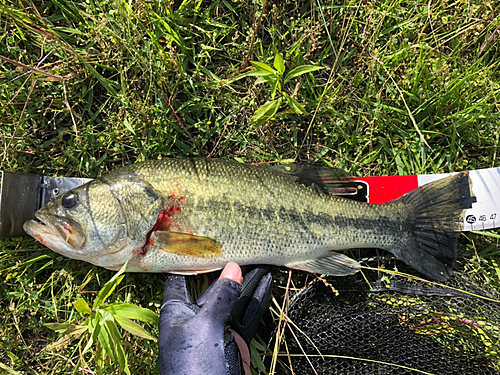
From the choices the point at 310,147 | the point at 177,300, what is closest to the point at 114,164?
the point at 177,300

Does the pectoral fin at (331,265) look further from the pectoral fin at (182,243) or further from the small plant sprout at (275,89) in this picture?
the small plant sprout at (275,89)

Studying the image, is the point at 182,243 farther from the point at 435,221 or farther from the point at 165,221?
the point at 435,221

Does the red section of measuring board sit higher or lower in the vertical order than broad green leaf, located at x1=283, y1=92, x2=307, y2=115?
lower

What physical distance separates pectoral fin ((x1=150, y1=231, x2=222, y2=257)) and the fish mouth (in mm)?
581

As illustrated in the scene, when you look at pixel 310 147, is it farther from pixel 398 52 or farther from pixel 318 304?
pixel 318 304

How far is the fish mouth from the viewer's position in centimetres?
269

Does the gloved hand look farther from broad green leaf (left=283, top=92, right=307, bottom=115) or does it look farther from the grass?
broad green leaf (left=283, top=92, right=307, bottom=115)

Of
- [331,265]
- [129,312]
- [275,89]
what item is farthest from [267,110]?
[129,312]

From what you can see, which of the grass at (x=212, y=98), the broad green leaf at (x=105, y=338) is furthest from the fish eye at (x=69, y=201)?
the broad green leaf at (x=105, y=338)

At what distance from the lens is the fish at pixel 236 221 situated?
2.73 m

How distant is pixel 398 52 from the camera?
11.1ft

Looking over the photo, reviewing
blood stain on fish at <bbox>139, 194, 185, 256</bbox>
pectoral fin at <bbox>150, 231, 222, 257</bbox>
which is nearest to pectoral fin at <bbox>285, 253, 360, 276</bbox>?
pectoral fin at <bbox>150, 231, 222, 257</bbox>

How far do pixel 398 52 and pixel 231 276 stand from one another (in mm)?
2734

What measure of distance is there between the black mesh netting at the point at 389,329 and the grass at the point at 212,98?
48 cm
